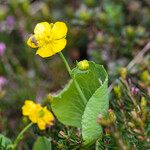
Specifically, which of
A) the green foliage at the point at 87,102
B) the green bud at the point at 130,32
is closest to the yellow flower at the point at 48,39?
the green foliage at the point at 87,102

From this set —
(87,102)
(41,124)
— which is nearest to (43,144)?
(41,124)

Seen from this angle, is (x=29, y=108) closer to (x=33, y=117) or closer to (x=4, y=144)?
(x=33, y=117)

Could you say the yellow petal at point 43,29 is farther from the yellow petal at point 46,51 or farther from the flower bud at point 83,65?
the flower bud at point 83,65

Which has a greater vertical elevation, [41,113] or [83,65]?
[83,65]

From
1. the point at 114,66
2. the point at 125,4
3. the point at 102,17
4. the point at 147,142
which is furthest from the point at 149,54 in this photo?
the point at 147,142

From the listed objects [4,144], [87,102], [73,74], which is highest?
[73,74]

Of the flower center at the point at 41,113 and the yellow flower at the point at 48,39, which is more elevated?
the yellow flower at the point at 48,39

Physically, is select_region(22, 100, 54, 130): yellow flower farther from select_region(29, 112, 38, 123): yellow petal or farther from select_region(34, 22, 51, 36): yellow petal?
select_region(34, 22, 51, 36): yellow petal
